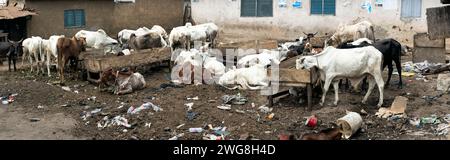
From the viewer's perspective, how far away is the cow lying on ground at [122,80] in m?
13.3

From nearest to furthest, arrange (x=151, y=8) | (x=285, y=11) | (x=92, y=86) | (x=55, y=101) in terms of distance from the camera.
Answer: (x=55, y=101), (x=92, y=86), (x=285, y=11), (x=151, y=8)

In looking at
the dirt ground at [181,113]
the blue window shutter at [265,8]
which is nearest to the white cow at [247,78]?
the dirt ground at [181,113]

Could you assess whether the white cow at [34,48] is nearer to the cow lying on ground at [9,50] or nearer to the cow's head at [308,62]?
the cow lying on ground at [9,50]

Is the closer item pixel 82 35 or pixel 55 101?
pixel 55 101

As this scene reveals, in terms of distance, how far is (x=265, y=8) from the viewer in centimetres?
2277

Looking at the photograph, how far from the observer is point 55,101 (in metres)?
12.8

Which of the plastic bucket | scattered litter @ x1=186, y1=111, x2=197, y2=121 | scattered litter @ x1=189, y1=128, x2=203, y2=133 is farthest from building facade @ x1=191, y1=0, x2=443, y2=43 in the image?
scattered litter @ x1=189, y1=128, x2=203, y2=133

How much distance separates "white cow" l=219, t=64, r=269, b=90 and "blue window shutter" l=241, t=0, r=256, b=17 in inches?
392

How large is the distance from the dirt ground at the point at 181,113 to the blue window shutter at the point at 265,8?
9244mm

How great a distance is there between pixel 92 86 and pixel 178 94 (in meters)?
2.89

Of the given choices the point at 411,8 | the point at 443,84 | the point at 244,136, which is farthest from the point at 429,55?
the point at 244,136

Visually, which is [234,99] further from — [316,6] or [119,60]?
[316,6]

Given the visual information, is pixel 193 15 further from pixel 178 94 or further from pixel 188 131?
pixel 188 131

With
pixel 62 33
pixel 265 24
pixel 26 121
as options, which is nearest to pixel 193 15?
pixel 265 24
